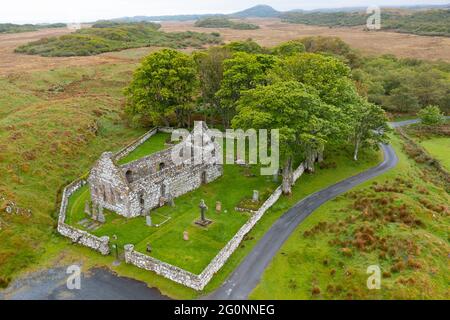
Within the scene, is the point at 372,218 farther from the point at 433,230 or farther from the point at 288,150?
the point at 288,150

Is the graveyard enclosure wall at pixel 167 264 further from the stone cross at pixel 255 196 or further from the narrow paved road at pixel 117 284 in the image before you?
the narrow paved road at pixel 117 284

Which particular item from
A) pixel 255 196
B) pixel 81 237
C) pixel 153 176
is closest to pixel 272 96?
pixel 255 196

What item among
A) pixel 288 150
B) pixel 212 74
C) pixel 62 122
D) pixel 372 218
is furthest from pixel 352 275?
pixel 62 122

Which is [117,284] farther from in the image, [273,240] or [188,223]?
[273,240]

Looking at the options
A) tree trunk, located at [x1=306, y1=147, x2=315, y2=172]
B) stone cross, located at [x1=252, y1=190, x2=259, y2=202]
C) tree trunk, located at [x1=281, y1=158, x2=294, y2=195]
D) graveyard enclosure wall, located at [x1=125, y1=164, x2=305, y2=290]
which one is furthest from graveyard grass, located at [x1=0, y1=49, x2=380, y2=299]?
stone cross, located at [x1=252, y1=190, x2=259, y2=202]

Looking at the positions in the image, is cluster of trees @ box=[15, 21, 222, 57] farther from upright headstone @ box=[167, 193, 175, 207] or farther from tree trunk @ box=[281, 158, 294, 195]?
tree trunk @ box=[281, 158, 294, 195]

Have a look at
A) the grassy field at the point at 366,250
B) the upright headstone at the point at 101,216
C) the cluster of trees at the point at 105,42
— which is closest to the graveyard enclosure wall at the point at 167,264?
the upright headstone at the point at 101,216
